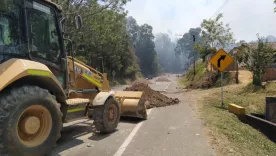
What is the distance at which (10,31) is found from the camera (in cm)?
505

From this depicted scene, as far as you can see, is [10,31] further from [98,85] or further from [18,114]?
[98,85]

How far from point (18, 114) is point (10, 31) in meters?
1.73

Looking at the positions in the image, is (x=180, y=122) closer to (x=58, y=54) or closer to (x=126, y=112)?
(x=126, y=112)

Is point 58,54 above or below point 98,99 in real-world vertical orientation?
above

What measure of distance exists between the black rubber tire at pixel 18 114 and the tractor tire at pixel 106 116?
239cm

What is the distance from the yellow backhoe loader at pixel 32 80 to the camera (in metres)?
4.31

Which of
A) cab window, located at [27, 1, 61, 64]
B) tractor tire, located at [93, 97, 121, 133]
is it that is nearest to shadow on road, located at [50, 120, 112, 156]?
tractor tire, located at [93, 97, 121, 133]

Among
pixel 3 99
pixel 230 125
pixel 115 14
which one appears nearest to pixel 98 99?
pixel 3 99

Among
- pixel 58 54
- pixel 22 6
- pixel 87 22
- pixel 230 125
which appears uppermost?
pixel 87 22

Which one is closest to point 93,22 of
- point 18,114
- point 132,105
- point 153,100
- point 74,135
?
point 153,100

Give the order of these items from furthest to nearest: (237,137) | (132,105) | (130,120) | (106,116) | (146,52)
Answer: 1. (146,52)
2. (130,120)
3. (132,105)
4. (106,116)
5. (237,137)

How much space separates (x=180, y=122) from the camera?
947cm

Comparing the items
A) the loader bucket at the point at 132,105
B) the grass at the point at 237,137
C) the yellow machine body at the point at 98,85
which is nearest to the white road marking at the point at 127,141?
the loader bucket at the point at 132,105

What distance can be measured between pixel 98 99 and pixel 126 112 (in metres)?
2.32
